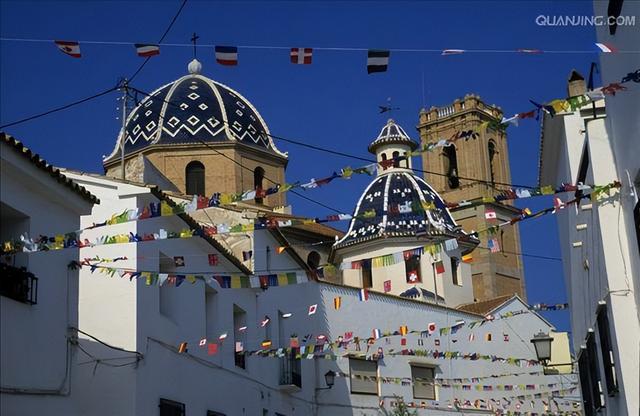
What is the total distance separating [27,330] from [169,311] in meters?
5.37

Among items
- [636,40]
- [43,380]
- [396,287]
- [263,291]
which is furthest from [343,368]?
[636,40]

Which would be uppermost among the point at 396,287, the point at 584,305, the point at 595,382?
the point at 396,287

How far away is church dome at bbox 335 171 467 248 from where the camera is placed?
34.7 metres

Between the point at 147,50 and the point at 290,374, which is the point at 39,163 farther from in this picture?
the point at 290,374

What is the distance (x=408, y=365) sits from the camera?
2759cm

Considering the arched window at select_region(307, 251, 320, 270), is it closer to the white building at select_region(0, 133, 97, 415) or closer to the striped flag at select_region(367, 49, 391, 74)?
the white building at select_region(0, 133, 97, 415)

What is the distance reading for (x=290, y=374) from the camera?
22.6 m

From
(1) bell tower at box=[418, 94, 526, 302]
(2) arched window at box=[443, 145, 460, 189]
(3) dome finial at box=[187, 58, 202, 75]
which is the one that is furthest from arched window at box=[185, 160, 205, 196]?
(2) arched window at box=[443, 145, 460, 189]

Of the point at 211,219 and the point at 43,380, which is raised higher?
the point at 211,219

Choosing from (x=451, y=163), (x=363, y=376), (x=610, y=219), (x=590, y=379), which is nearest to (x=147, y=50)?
(x=610, y=219)

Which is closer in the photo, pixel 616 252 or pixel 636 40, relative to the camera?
pixel 636 40

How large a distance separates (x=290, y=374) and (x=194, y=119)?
11.8 metres

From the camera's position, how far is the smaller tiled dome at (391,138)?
4169 centimetres

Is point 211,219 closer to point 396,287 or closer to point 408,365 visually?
point 408,365
